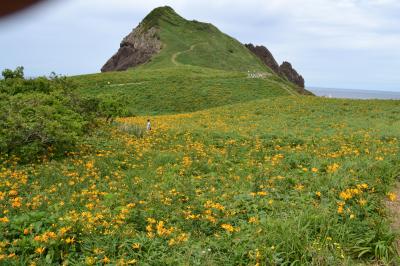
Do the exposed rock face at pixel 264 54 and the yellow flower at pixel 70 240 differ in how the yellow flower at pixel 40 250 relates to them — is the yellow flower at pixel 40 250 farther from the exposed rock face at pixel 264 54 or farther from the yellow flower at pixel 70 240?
the exposed rock face at pixel 264 54

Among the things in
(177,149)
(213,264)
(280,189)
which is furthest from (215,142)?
(213,264)

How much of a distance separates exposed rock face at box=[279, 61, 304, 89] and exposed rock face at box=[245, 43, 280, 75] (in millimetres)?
1961

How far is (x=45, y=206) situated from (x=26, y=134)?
184 inches

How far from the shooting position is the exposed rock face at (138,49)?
72000 millimetres

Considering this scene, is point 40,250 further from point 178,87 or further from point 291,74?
point 291,74

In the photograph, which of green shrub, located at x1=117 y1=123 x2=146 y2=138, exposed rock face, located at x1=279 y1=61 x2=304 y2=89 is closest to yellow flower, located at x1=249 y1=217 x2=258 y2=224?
green shrub, located at x1=117 y1=123 x2=146 y2=138

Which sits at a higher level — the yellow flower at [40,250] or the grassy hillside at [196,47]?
the grassy hillside at [196,47]

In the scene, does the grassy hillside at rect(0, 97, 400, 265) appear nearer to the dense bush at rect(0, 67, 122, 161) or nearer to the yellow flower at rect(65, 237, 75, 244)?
the yellow flower at rect(65, 237, 75, 244)

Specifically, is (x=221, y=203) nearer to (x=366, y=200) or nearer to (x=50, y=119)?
(x=366, y=200)

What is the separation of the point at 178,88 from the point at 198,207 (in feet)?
108

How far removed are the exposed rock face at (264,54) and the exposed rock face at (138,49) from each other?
2909cm

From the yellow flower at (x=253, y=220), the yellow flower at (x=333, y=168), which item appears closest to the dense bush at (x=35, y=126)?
the yellow flower at (x=253, y=220)

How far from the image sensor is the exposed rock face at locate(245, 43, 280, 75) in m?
90.4

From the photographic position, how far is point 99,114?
16859 mm
